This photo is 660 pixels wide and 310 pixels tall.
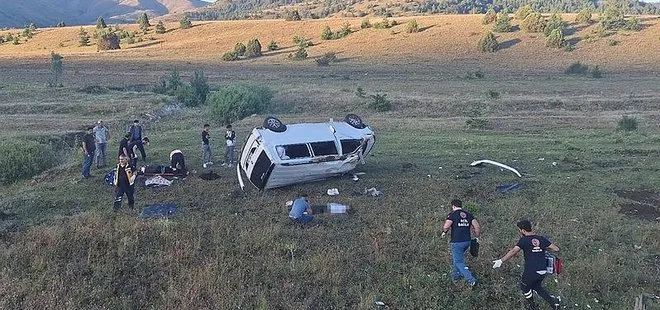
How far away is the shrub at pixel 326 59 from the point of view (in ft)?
182

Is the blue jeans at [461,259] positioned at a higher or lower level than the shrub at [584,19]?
higher

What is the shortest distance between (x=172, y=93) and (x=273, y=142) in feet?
82.7

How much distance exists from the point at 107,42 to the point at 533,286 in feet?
240

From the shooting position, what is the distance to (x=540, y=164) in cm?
1733

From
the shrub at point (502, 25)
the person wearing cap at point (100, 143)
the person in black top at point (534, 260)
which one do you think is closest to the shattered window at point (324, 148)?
the person wearing cap at point (100, 143)

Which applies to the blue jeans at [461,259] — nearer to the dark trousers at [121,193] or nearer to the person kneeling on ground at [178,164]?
the dark trousers at [121,193]

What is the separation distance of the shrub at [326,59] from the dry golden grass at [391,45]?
6.05 ft

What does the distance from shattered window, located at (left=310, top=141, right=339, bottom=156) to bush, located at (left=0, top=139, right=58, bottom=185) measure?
368 inches

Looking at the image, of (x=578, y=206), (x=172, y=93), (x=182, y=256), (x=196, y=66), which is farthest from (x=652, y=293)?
(x=196, y=66)

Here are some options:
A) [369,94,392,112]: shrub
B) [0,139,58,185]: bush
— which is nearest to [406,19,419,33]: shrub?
[369,94,392,112]: shrub

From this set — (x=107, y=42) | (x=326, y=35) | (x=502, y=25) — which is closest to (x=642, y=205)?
(x=502, y=25)

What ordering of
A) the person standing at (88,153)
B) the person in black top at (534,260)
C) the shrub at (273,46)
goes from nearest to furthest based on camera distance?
1. the person in black top at (534,260)
2. the person standing at (88,153)
3. the shrub at (273,46)

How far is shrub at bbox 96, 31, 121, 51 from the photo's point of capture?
7125 cm

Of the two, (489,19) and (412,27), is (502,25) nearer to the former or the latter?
(489,19)
